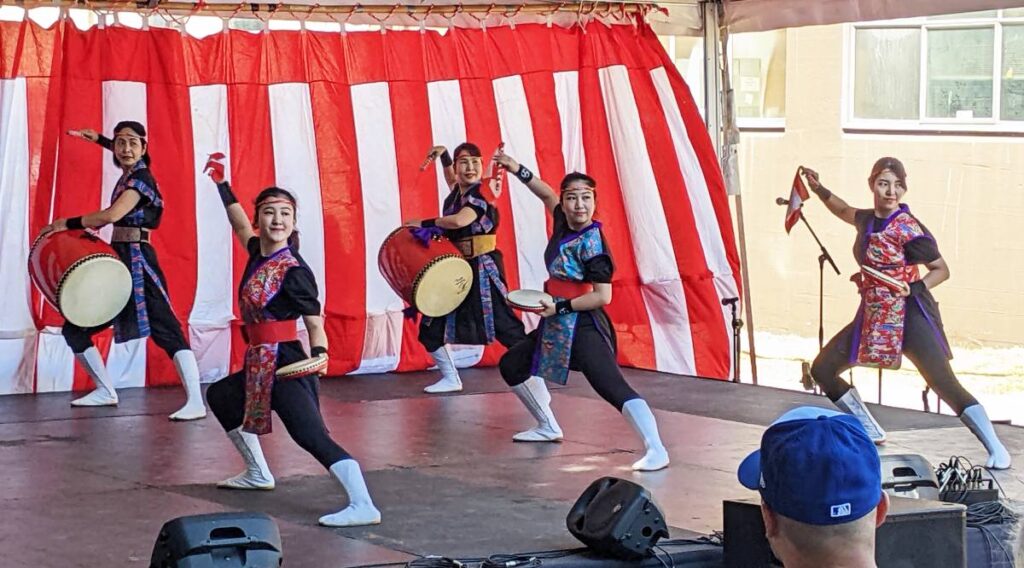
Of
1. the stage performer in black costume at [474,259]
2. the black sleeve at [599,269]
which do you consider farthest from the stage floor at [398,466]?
the black sleeve at [599,269]

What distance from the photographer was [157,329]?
6.41 meters

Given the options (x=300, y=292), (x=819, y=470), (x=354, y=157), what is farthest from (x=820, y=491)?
(x=354, y=157)

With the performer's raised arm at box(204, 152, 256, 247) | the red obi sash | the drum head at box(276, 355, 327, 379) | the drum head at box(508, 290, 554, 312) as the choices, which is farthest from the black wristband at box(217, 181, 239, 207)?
the drum head at box(508, 290, 554, 312)

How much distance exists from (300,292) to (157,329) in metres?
2.00

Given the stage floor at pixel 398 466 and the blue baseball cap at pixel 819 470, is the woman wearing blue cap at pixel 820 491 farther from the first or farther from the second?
the stage floor at pixel 398 466

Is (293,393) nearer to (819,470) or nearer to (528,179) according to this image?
(528,179)

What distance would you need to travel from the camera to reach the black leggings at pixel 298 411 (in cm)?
448

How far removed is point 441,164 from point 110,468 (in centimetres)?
271

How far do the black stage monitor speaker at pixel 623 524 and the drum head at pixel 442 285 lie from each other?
2.74m

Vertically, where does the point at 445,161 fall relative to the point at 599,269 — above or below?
above

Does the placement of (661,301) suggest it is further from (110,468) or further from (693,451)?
(110,468)

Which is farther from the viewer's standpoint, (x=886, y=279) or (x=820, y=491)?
(x=886, y=279)

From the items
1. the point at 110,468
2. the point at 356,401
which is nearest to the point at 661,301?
the point at 356,401

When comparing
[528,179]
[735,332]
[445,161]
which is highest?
[445,161]
